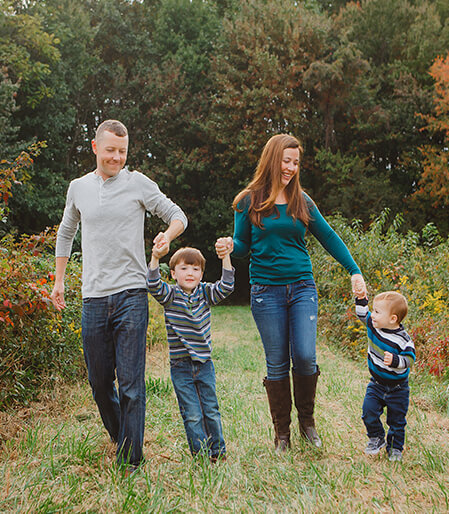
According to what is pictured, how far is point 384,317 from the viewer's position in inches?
128

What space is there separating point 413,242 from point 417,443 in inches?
212

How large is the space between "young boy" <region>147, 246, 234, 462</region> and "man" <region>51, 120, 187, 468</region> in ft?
0.64

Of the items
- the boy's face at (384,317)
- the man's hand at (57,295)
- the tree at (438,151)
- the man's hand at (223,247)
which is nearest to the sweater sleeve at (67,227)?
the man's hand at (57,295)

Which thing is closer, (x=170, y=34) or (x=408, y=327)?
(x=408, y=327)

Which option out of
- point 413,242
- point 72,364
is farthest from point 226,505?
point 413,242

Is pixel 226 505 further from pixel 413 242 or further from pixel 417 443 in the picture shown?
pixel 413 242

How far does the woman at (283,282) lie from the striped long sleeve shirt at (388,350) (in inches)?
11.1

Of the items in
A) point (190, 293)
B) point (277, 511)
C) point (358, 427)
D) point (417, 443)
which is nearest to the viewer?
point (277, 511)

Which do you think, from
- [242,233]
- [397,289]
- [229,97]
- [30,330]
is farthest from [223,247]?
[229,97]

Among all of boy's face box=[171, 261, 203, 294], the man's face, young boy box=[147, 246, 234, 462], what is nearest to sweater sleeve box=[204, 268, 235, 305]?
young boy box=[147, 246, 234, 462]

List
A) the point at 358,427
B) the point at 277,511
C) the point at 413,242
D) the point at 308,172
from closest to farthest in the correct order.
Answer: the point at 277,511
the point at 358,427
the point at 413,242
the point at 308,172

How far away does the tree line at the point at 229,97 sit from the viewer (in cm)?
1683

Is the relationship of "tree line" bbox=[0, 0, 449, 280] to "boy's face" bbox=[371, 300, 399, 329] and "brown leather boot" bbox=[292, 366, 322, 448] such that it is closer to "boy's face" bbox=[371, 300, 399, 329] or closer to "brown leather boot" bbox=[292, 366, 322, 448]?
"boy's face" bbox=[371, 300, 399, 329]

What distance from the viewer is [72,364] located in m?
4.92
